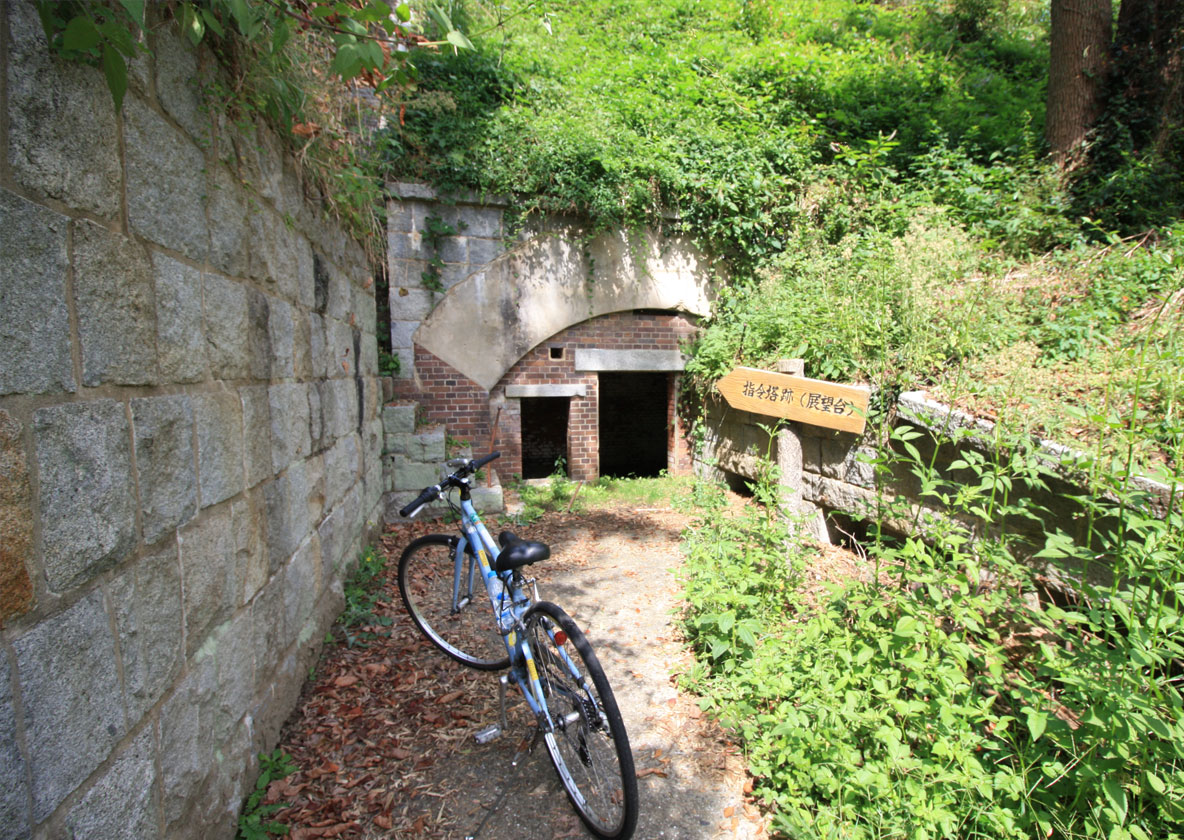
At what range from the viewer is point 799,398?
4.41m

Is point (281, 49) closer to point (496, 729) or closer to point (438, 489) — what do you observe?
point (438, 489)

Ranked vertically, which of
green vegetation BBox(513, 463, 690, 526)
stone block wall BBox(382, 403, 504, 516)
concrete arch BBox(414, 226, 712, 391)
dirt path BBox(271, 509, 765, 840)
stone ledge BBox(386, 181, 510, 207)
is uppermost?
stone ledge BBox(386, 181, 510, 207)

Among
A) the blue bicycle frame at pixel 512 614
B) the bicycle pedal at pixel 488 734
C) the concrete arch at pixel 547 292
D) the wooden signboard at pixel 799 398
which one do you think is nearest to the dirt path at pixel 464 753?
the bicycle pedal at pixel 488 734

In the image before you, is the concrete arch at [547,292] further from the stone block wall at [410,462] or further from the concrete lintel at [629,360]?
the stone block wall at [410,462]

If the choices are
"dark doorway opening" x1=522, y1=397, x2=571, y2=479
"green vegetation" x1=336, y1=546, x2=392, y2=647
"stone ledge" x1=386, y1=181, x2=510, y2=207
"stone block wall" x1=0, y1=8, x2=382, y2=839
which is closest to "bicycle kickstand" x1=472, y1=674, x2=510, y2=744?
"stone block wall" x1=0, y1=8, x2=382, y2=839

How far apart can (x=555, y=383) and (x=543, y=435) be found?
436 centimetres

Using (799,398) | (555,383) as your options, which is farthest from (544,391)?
(799,398)

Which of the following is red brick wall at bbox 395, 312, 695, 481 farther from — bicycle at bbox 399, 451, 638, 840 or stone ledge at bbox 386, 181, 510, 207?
bicycle at bbox 399, 451, 638, 840

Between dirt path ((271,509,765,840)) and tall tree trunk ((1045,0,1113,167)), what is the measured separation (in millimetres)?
7447

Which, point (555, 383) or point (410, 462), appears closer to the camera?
point (410, 462)

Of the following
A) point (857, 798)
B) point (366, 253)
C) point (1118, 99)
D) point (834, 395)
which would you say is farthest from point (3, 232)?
point (1118, 99)

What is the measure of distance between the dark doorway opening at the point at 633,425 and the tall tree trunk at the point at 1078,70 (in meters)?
6.67

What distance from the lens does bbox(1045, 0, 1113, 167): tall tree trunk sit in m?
6.28

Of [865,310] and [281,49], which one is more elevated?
[281,49]
